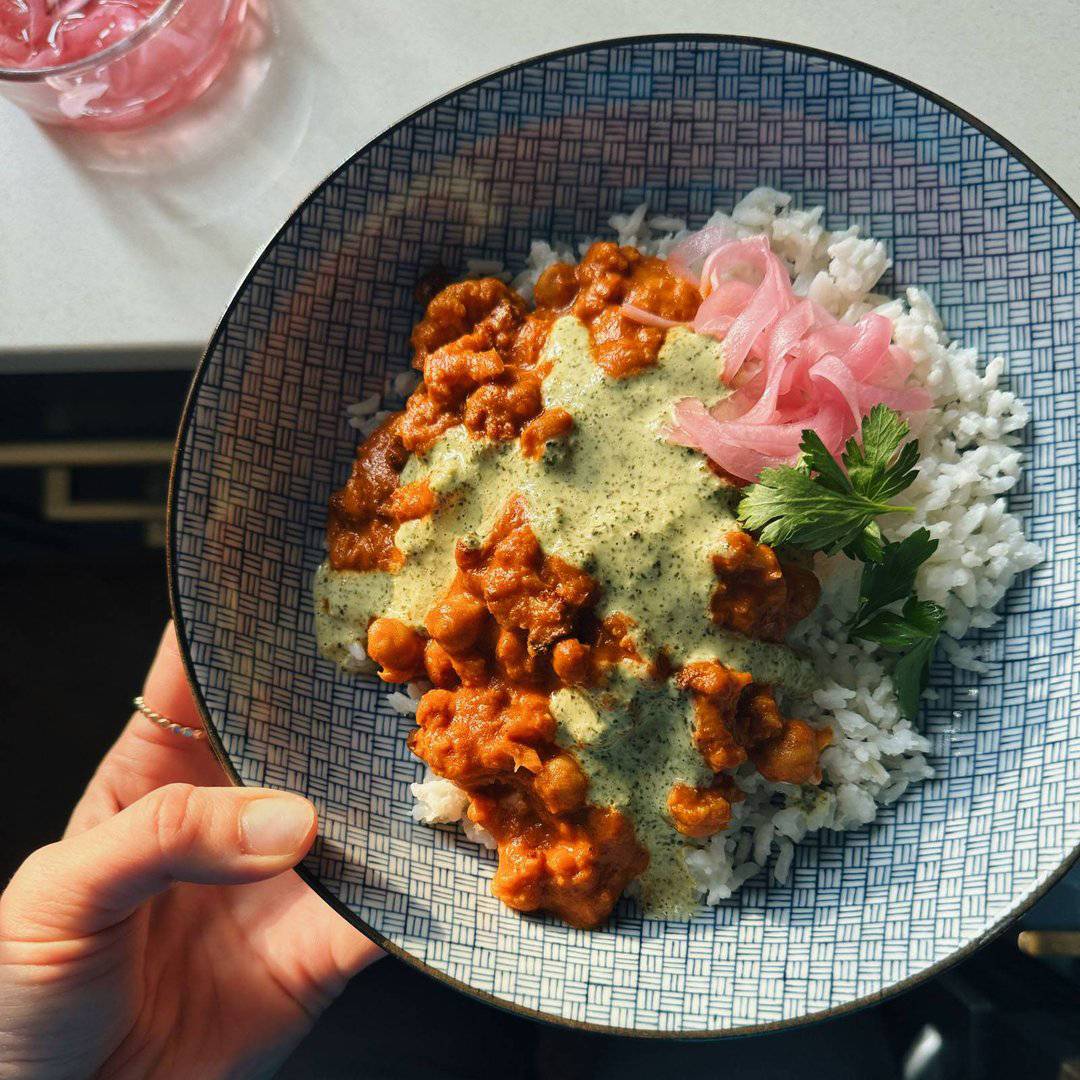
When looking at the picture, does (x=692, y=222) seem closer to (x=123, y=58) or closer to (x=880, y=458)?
(x=880, y=458)

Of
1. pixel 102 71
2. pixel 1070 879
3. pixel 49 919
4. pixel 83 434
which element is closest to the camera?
pixel 49 919

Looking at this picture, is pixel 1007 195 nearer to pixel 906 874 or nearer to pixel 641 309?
pixel 641 309

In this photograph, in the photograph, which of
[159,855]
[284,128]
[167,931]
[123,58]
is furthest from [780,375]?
[167,931]

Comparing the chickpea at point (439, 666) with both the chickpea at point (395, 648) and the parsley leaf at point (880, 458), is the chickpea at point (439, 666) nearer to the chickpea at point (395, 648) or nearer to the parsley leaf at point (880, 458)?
the chickpea at point (395, 648)

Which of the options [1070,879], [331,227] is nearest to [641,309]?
[331,227]

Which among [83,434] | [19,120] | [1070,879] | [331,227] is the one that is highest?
[19,120]
